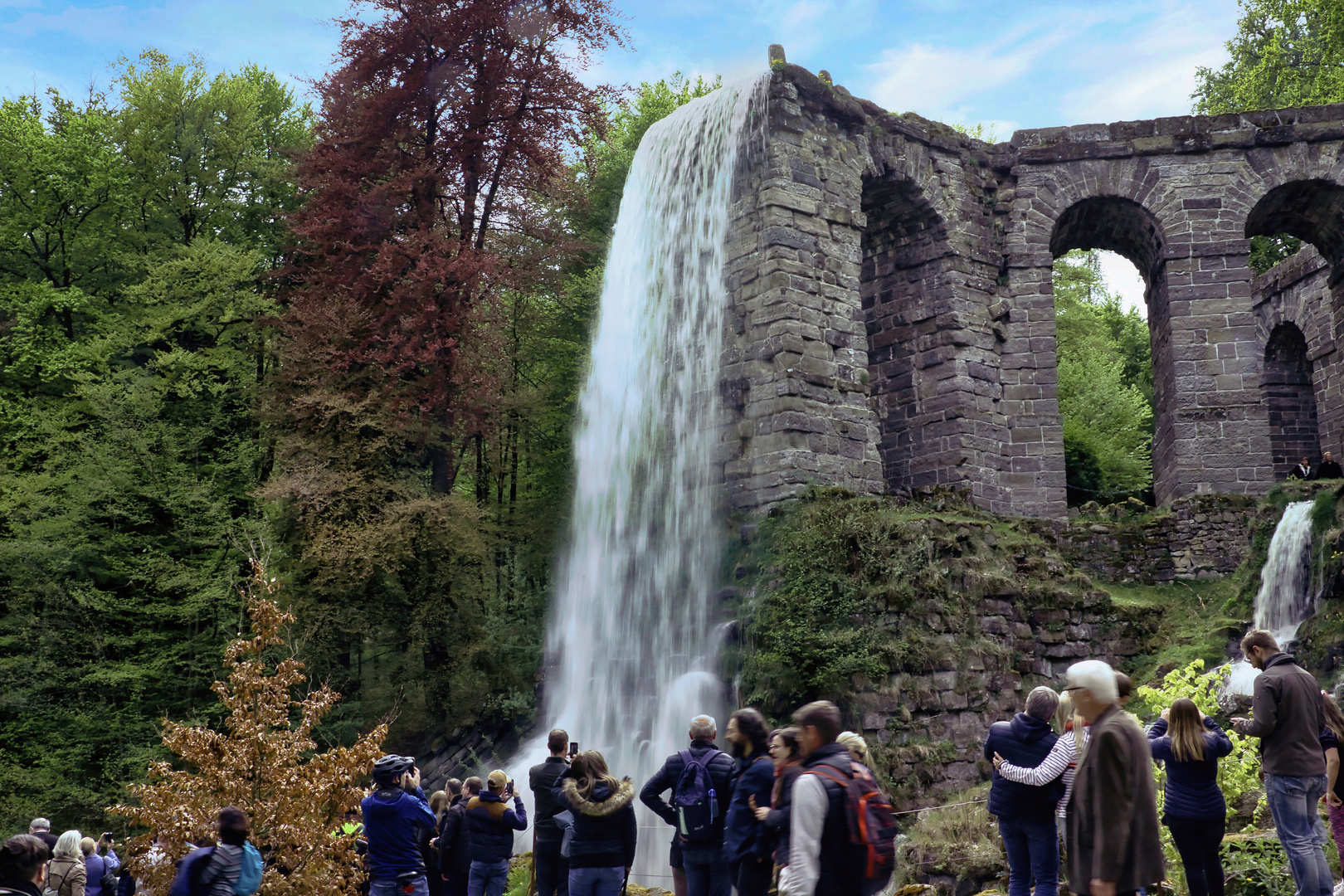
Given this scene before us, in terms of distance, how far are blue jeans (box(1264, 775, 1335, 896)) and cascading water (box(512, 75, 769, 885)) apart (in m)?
6.77

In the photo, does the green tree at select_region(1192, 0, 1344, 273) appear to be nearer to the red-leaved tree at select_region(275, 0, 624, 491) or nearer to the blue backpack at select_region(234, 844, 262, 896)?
the red-leaved tree at select_region(275, 0, 624, 491)

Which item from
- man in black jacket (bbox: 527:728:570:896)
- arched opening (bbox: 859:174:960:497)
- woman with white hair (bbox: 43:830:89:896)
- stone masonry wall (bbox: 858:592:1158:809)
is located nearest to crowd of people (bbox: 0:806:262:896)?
man in black jacket (bbox: 527:728:570:896)

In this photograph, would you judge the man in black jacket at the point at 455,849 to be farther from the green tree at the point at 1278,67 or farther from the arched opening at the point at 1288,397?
the green tree at the point at 1278,67

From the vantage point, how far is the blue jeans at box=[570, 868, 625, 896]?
262 inches

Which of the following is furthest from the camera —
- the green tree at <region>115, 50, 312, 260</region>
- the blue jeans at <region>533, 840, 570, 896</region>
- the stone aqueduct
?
the green tree at <region>115, 50, 312, 260</region>

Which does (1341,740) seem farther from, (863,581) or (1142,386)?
(1142,386)

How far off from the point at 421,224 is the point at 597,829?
45.6 feet

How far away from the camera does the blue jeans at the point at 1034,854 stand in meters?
5.77

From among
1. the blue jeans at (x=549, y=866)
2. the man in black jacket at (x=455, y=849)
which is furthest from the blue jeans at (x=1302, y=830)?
the man in black jacket at (x=455, y=849)

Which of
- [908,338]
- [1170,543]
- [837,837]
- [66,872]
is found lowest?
[66,872]

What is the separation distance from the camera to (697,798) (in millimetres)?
6281

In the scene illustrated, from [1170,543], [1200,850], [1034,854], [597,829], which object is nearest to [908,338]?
[1170,543]

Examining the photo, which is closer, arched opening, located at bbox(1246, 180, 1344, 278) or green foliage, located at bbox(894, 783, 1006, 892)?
green foliage, located at bbox(894, 783, 1006, 892)

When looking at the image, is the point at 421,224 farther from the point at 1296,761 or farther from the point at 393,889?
the point at 1296,761
